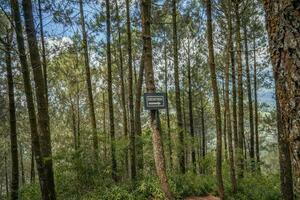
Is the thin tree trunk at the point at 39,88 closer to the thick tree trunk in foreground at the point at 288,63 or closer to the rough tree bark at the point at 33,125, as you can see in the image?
the rough tree bark at the point at 33,125

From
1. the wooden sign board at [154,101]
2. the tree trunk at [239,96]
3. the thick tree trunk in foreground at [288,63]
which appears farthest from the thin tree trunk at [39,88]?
the tree trunk at [239,96]

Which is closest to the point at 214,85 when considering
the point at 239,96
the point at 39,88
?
the point at 239,96

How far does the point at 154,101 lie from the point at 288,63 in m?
5.04

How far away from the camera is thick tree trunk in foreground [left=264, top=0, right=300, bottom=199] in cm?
157

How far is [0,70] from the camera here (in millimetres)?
20547

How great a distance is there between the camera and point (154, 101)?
6609mm

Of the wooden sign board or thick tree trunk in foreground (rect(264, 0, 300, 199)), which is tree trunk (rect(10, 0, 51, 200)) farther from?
thick tree trunk in foreground (rect(264, 0, 300, 199))

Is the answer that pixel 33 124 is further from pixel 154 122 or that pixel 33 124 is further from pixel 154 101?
pixel 154 101

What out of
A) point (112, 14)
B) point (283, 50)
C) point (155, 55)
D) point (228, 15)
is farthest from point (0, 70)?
point (283, 50)

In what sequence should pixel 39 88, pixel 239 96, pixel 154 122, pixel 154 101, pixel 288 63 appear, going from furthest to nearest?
pixel 239 96
pixel 154 122
pixel 39 88
pixel 154 101
pixel 288 63

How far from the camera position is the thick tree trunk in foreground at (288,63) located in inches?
61.9

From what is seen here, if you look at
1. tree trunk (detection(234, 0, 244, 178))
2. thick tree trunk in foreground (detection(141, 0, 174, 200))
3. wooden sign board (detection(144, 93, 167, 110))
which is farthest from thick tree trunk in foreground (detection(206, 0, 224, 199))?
wooden sign board (detection(144, 93, 167, 110))

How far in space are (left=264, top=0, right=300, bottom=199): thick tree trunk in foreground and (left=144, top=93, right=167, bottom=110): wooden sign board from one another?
486cm

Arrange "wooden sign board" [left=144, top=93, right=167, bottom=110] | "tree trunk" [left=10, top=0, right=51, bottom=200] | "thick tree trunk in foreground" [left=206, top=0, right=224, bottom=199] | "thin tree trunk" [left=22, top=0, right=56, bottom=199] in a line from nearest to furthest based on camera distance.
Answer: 1. "wooden sign board" [left=144, top=93, right=167, bottom=110]
2. "thin tree trunk" [left=22, top=0, right=56, bottom=199]
3. "tree trunk" [left=10, top=0, right=51, bottom=200]
4. "thick tree trunk in foreground" [left=206, top=0, right=224, bottom=199]
